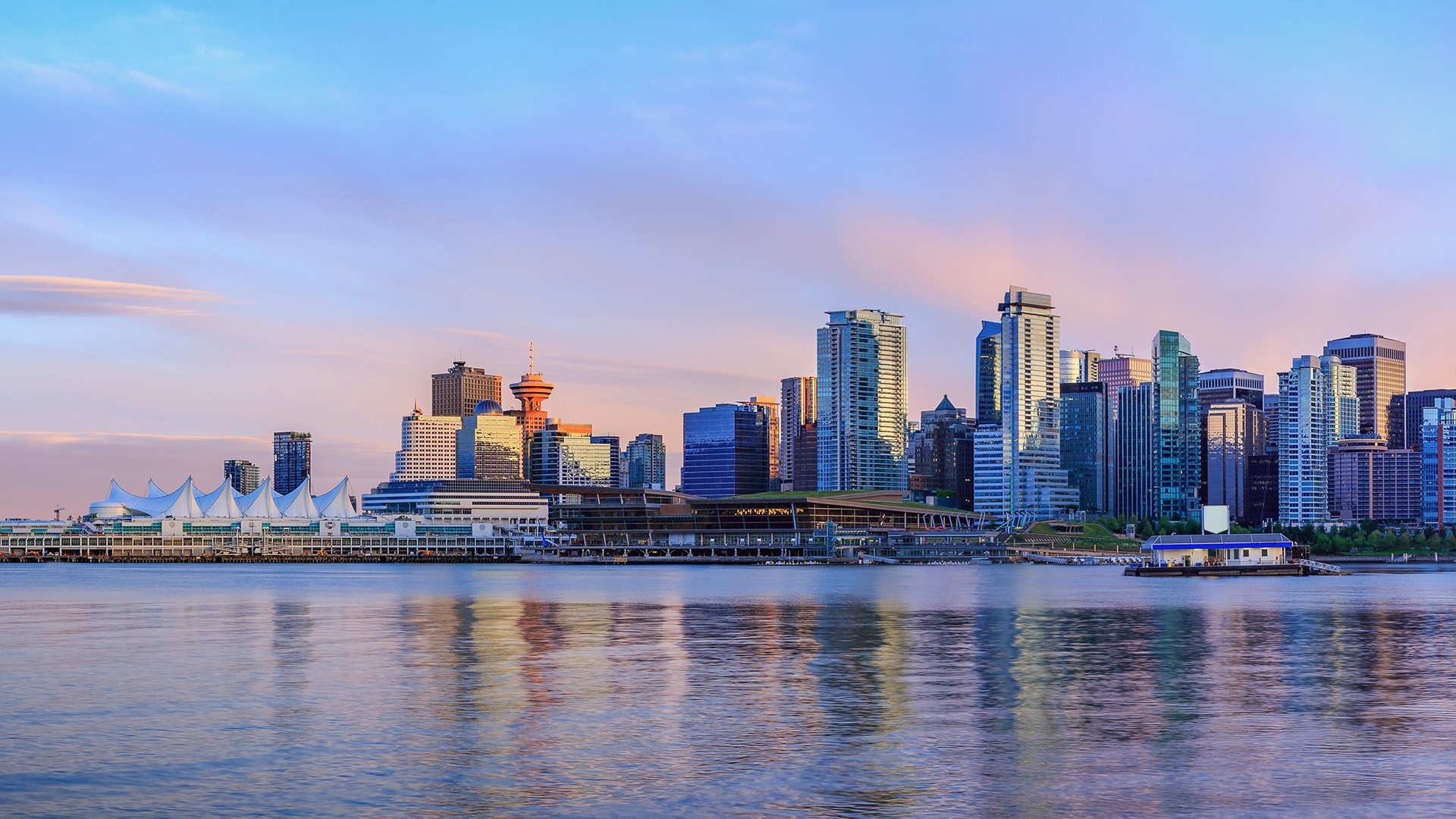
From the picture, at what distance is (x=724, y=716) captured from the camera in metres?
43.9

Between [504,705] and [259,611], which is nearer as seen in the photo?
[504,705]

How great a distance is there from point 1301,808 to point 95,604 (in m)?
99.1

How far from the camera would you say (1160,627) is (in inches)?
3287

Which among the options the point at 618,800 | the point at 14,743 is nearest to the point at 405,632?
the point at 14,743

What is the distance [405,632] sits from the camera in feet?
256

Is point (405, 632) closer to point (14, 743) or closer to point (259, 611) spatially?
point (259, 611)

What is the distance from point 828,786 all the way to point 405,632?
4877 centimetres

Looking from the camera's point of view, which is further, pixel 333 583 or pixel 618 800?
pixel 333 583

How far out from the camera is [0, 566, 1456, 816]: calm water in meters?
32.0

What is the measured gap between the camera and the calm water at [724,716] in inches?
1261

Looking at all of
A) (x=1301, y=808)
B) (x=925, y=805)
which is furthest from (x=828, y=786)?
(x=1301, y=808)

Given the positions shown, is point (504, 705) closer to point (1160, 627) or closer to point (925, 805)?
point (925, 805)

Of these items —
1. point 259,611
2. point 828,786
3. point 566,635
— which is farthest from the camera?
point 259,611

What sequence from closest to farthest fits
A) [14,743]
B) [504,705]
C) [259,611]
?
[14,743] → [504,705] → [259,611]
